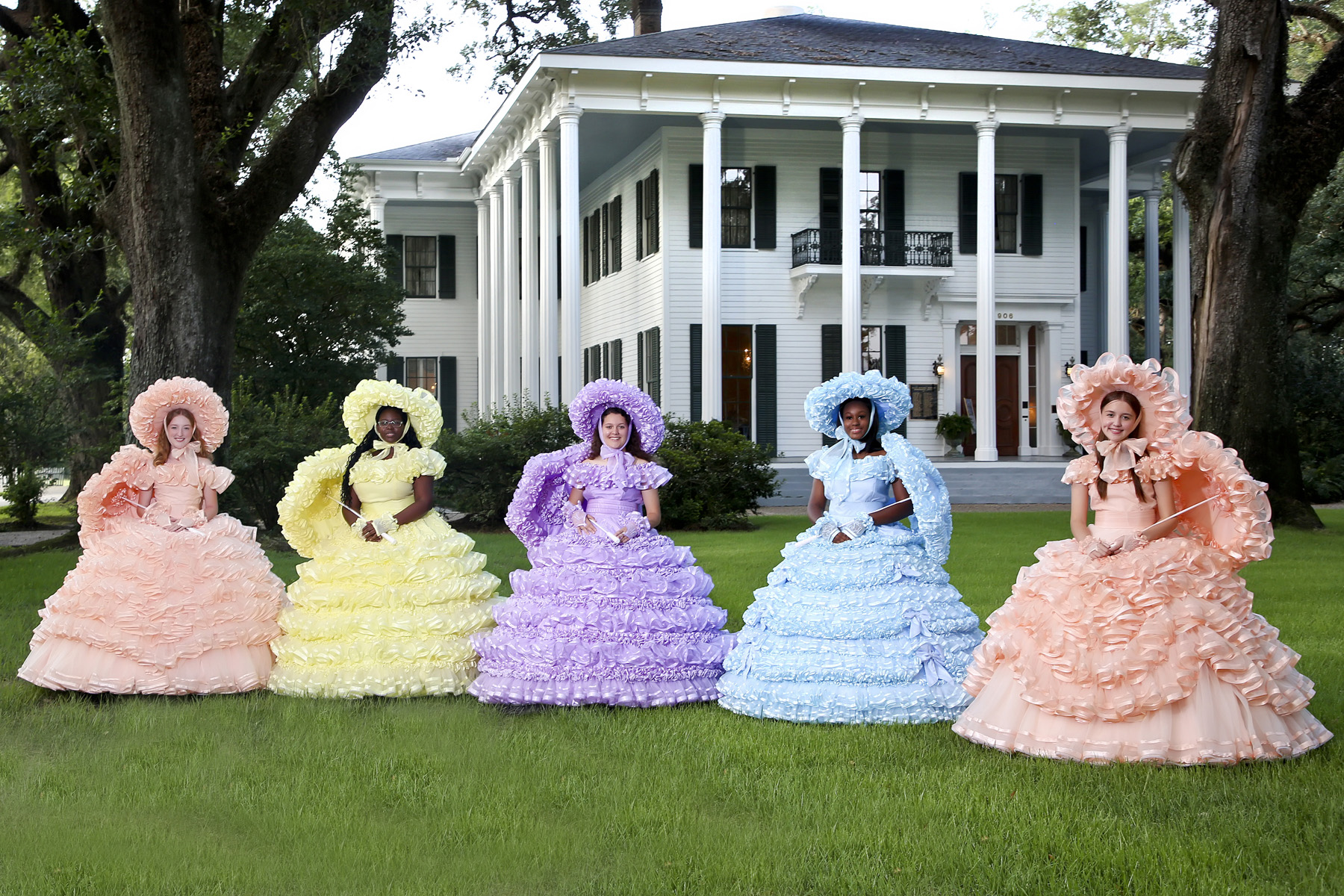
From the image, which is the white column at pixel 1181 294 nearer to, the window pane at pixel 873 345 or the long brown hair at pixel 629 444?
the window pane at pixel 873 345

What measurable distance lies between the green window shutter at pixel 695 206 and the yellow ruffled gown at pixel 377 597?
16.2 m

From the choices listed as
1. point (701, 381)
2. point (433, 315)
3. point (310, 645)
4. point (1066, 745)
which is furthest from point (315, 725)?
point (433, 315)

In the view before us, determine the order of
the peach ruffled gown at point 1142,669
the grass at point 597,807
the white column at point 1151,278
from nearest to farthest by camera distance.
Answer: the grass at point 597,807
the peach ruffled gown at point 1142,669
the white column at point 1151,278

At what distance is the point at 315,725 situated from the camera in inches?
257

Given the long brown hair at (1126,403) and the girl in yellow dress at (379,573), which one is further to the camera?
the girl in yellow dress at (379,573)

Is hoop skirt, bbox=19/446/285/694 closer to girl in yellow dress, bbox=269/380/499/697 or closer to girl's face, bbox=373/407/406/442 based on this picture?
girl in yellow dress, bbox=269/380/499/697

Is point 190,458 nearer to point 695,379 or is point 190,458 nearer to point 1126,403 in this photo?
point 1126,403

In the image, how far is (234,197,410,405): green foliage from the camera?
22.9 metres

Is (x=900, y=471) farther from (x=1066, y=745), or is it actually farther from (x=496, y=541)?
(x=496, y=541)

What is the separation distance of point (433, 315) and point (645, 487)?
24589mm

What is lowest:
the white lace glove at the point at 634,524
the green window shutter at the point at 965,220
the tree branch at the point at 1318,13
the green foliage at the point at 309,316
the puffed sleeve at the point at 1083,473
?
the white lace glove at the point at 634,524

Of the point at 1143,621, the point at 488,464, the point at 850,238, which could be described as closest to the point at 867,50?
the point at 850,238

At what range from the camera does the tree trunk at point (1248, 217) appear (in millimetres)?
14828

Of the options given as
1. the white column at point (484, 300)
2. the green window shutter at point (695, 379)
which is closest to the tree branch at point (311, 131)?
the green window shutter at point (695, 379)
